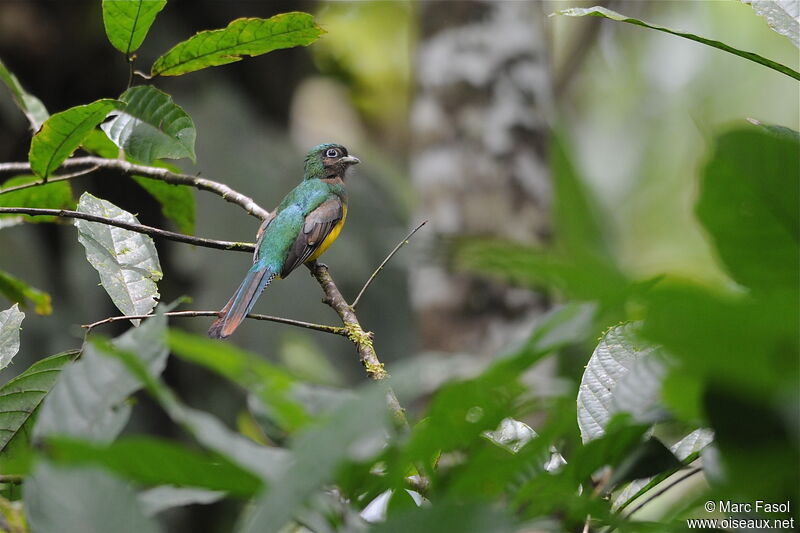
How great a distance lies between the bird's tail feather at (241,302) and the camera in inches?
92.5

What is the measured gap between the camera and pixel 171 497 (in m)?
0.69

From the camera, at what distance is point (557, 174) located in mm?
572

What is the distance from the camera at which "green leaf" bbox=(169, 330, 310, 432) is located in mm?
556

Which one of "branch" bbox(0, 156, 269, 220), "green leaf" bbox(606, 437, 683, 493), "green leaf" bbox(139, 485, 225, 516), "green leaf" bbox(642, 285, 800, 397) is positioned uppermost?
"green leaf" bbox(642, 285, 800, 397)

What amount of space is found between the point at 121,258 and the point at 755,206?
3.98ft

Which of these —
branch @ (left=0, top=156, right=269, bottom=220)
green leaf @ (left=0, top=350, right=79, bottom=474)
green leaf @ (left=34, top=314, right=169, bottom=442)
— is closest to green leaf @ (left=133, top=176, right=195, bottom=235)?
branch @ (left=0, top=156, right=269, bottom=220)

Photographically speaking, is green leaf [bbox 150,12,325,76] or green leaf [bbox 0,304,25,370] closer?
green leaf [bbox 0,304,25,370]

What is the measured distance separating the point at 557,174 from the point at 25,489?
455 mm

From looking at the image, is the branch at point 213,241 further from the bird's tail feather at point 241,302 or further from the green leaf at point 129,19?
the bird's tail feather at point 241,302

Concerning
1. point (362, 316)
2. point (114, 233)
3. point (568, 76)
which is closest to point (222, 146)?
point (362, 316)

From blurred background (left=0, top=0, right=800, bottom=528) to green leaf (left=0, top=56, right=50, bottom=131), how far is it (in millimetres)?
1077

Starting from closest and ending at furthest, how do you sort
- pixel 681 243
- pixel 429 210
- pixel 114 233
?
1. pixel 114 233
2. pixel 429 210
3. pixel 681 243

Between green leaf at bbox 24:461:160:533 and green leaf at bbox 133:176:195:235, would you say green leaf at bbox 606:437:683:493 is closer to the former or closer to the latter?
green leaf at bbox 24:461:160:533

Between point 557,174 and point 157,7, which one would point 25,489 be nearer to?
point 557,174
